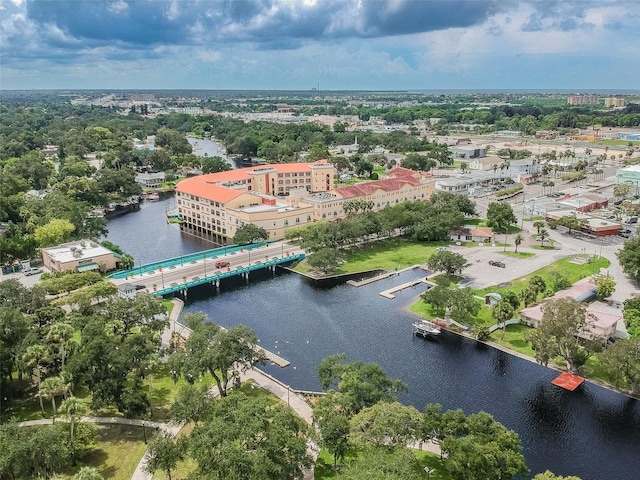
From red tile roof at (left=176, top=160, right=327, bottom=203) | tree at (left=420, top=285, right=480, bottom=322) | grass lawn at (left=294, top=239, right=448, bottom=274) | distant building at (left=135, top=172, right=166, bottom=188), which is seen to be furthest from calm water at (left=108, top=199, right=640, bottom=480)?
distant building at (left=135, top=172, right=166, bottom=188)

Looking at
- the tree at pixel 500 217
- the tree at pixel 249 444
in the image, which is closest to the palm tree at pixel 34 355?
the tree at pixel 249 444

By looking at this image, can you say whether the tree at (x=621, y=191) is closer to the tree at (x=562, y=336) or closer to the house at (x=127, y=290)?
the tree at (x=562, y=336)

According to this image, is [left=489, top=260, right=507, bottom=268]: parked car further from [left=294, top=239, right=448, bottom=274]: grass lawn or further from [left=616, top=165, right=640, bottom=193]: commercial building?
[left=616, top=165, right=640, bottom=193]: commercial building

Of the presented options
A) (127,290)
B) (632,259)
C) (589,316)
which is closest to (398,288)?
(589,316)

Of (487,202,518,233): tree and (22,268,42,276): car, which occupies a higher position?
(487,202,518,233): tree

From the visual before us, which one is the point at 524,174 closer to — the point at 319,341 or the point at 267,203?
the point at 267,203

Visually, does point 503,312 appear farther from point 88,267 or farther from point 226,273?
point 88,267

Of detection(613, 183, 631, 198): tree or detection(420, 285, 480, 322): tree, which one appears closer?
detection(420, 285, 480, 322): tree
